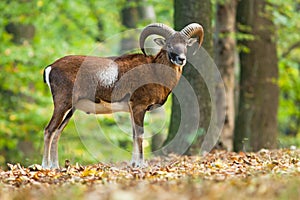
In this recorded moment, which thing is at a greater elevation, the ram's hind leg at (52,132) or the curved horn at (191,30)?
the curved horn at (191,30)

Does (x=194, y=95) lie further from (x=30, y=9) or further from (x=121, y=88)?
(x=30, y=9)

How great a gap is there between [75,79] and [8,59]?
1024cm

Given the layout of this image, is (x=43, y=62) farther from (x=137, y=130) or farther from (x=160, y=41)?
(x=137, y=130)

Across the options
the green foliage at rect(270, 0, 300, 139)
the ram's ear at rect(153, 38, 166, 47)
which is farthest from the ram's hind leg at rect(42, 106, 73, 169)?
the green foliage at rect(270, 0, 300, 139)

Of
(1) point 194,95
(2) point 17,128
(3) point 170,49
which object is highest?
(3) point 170,49

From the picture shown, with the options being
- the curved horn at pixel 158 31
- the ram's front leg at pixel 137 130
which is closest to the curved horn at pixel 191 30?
the curved horn at pixel 158 31

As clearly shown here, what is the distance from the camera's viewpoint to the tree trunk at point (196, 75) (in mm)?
12406

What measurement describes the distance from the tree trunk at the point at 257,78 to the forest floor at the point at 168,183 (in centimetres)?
831

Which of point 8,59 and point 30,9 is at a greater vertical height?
point 30,9

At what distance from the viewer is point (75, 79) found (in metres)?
9.84

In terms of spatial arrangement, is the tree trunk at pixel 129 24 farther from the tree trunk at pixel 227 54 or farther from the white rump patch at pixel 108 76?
the white rump patch at pixel 108 76

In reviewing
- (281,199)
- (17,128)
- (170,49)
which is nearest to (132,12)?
(17,128)

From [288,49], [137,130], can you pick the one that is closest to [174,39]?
[137,130]

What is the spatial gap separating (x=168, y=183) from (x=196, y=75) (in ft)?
20.2
